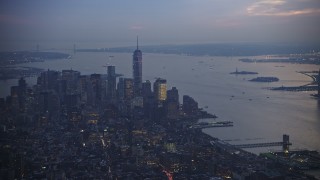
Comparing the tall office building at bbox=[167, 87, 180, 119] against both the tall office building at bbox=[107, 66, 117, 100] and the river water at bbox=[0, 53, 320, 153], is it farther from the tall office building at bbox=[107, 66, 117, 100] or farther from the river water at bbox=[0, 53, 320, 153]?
the tall office building at bbox=[107, 66, 117, 100]

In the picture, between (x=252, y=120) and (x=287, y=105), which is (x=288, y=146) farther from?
(x=287, y=105)

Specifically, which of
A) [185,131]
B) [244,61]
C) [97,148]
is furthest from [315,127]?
[244,61]

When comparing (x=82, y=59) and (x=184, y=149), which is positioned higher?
(x=82, y=59)

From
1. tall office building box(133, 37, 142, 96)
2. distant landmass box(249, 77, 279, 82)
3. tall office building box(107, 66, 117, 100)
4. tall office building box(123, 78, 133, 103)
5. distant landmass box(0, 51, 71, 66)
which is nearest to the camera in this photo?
distant landmass box(0, 51, 71, 66)

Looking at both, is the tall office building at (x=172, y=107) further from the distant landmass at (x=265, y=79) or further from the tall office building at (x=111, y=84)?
the distant landmass at (x=265, y=79)

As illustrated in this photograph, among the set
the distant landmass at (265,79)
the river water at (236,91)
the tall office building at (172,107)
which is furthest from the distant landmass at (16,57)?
the distant landmass at (265,79)

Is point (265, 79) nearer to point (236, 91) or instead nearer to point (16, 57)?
point (236, 91)

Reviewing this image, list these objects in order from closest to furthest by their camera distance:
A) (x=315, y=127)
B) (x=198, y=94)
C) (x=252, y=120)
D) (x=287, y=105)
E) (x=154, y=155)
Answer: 1. (x=154, y=155)
2. (x=315, y=127)
3. (x=252, y=120)
4. (x=287, y=105)
5. (x=198, y=94)

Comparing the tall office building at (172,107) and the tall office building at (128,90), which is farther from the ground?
the tall office building at (128,90)

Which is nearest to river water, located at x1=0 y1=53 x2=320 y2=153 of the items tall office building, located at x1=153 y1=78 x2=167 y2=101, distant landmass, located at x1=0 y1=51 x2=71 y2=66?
distant landmass, located at x1=0 y1=51 x2=71 y2=66
